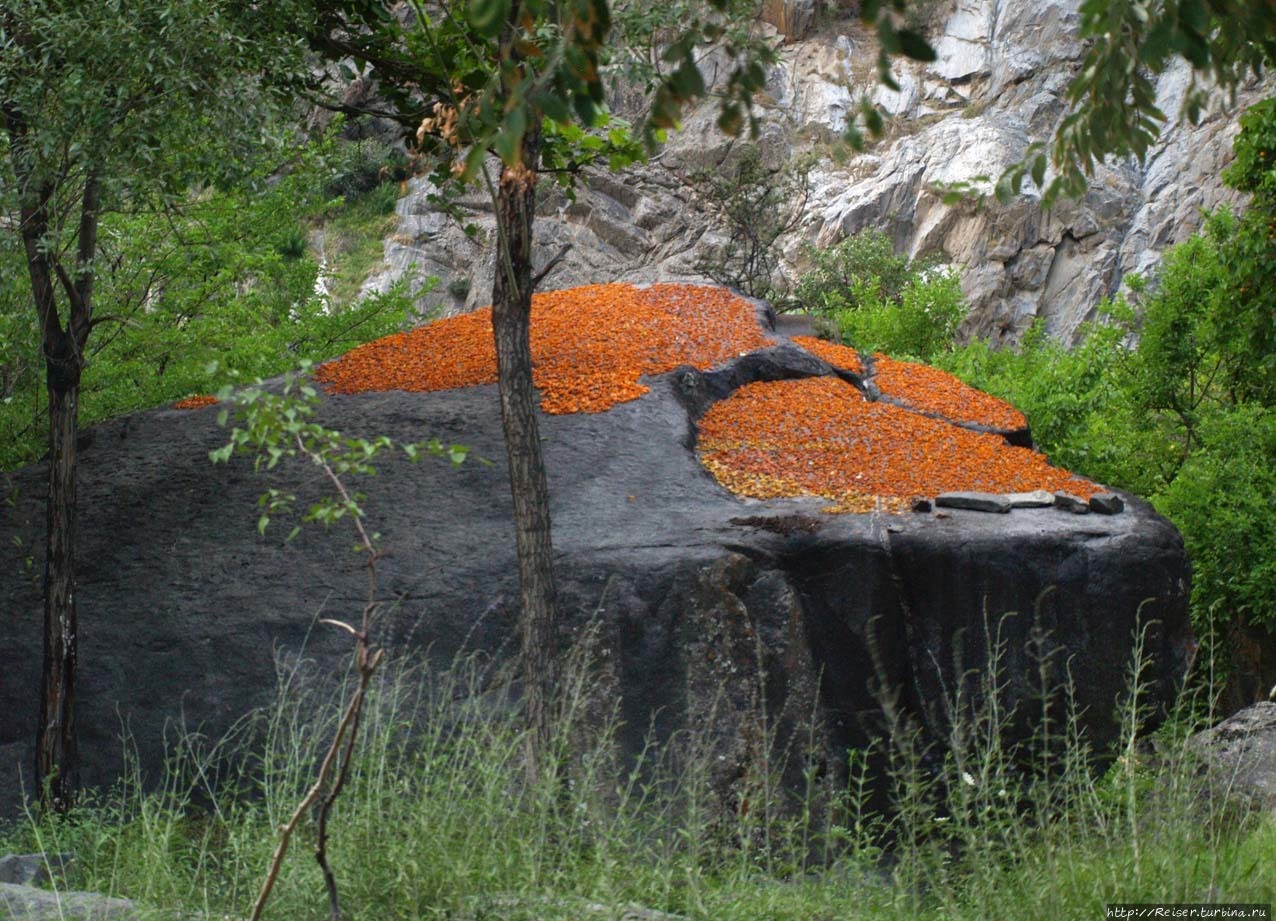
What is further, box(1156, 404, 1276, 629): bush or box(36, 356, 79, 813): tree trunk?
box(1156, 404, 1276, 629): bush

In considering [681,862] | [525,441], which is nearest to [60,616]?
[525,441]

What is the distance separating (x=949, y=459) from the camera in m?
8.52

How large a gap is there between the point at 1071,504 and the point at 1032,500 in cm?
26

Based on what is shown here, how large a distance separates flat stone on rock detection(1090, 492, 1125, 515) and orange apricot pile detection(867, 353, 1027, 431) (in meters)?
1.94

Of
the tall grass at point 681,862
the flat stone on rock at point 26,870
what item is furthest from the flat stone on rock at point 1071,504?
the flat stone on rock at point 26,870

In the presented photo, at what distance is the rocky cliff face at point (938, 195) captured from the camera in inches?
1356

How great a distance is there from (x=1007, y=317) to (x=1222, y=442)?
24.0 m

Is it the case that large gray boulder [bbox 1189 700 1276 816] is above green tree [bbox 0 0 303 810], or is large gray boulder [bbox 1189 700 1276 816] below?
below

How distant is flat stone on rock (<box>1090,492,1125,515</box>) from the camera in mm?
7641

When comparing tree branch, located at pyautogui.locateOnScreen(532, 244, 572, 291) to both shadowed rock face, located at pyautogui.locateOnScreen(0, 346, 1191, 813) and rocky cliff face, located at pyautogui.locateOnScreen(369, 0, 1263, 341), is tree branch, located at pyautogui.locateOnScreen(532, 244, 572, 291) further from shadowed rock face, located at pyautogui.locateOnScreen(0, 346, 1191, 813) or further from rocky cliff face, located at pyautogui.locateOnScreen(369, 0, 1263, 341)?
rocky cliff face, located at pyautogui.locateOnScreen(369, 0, 1263, 341)

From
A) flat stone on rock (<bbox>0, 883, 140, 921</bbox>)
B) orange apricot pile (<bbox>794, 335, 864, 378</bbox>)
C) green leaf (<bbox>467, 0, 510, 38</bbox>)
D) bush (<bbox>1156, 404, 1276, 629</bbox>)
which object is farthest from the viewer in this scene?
bush (<bbox>1156, 404, 1276, 629</bbox>)

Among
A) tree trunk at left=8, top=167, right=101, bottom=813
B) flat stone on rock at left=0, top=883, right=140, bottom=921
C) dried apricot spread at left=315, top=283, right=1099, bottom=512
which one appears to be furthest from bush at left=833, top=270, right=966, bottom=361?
flat stone on rock at left=0, top=883, right=140, bottom=921

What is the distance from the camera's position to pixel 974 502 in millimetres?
7496

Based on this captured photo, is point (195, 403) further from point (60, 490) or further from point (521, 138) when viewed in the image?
point (521, 138)
